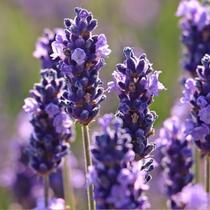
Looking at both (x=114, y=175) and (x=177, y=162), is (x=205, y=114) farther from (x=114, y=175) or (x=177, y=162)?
(x=114, y=175)

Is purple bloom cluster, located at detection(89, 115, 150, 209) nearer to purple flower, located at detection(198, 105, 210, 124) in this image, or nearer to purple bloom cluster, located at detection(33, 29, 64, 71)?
purple flower, located at detection(198, 105, 210, 124)

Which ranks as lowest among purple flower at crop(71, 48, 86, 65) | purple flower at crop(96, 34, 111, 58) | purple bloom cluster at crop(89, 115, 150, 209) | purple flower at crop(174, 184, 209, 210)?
purple flower at crop(174, 184, 209, 210)

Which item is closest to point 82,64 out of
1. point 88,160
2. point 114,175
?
point 88,160

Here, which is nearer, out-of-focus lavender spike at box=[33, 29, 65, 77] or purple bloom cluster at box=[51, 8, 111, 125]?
purple bloom cluster at box=[51, 8, 111, 125]

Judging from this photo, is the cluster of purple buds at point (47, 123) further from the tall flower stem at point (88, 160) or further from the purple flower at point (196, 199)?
the purple flower at point (196, 199)

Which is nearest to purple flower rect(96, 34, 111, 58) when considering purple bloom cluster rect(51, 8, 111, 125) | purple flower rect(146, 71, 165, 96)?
purple bloom cluster rect(51, 8, 111, 125)

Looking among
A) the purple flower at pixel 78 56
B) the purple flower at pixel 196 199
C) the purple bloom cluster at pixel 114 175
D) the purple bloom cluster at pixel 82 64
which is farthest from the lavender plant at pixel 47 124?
the purple flower at pixel 196 199

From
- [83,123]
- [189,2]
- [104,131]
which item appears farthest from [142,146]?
[189,2]
